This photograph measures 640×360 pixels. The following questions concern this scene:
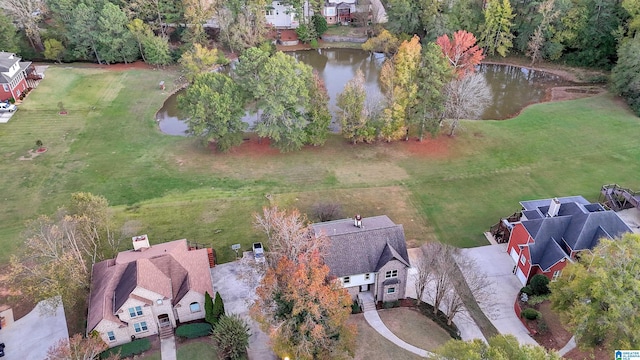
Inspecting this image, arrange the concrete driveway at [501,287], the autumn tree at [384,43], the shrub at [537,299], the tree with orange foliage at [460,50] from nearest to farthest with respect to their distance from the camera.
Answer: the concrete driveway at [501,287] → the shrub at [537,299] → the tree with orange foliage at [460,50] → the autumn tree at [384,43]

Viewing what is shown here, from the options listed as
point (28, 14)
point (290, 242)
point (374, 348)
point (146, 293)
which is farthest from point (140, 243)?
point (28, 14)

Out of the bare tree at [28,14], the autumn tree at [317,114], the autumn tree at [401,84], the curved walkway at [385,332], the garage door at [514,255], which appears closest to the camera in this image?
the curved walkway at [385,332]

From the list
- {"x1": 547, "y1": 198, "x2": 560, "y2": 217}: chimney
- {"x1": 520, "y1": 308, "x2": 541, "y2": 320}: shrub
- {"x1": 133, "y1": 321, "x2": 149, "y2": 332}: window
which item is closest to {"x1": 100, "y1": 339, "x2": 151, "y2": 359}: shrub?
{"x1": 133, "y1": 321, "x2": 149, "y2": 332}: window

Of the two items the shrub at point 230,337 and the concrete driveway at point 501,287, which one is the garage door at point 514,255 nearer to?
the concrete driveway at point 501,287

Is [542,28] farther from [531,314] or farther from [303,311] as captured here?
[303,311]

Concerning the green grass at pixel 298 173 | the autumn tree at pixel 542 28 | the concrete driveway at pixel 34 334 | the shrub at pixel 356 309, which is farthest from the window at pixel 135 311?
the autumn tree at pixel 542 28

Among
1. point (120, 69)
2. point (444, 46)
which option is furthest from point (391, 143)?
point (120, 69)
